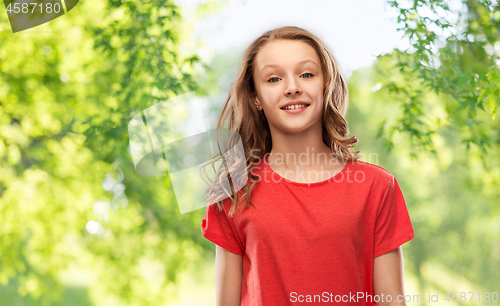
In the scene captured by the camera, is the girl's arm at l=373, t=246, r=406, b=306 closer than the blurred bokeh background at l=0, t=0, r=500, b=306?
Yes

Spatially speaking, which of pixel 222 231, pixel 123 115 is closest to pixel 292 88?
pixel 222 231

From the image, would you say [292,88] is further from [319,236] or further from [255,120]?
[319,236]

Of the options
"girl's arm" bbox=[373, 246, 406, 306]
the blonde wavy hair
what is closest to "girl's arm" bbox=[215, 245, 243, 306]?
the blonde wavy hair

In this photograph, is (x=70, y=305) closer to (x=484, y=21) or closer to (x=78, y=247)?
(x=78, y=247)

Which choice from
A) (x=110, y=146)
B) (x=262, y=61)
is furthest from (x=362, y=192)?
(x=110, y=146)

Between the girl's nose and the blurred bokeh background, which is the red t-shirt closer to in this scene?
the girl's nose

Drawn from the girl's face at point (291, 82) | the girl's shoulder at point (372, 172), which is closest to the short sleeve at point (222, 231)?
the girl's face at point (291, 82)

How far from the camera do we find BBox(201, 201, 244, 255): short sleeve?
1.31m

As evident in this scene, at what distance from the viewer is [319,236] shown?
4.05 feet

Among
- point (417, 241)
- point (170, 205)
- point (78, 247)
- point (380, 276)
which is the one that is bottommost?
point (417, 241)

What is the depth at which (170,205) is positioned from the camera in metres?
4.18

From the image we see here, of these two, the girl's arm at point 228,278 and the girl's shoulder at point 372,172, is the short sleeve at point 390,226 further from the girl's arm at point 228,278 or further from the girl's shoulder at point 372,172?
the girl's arm at point 228,278

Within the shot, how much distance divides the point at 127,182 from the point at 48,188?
1.21m

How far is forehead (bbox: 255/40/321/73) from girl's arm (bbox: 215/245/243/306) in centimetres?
70
